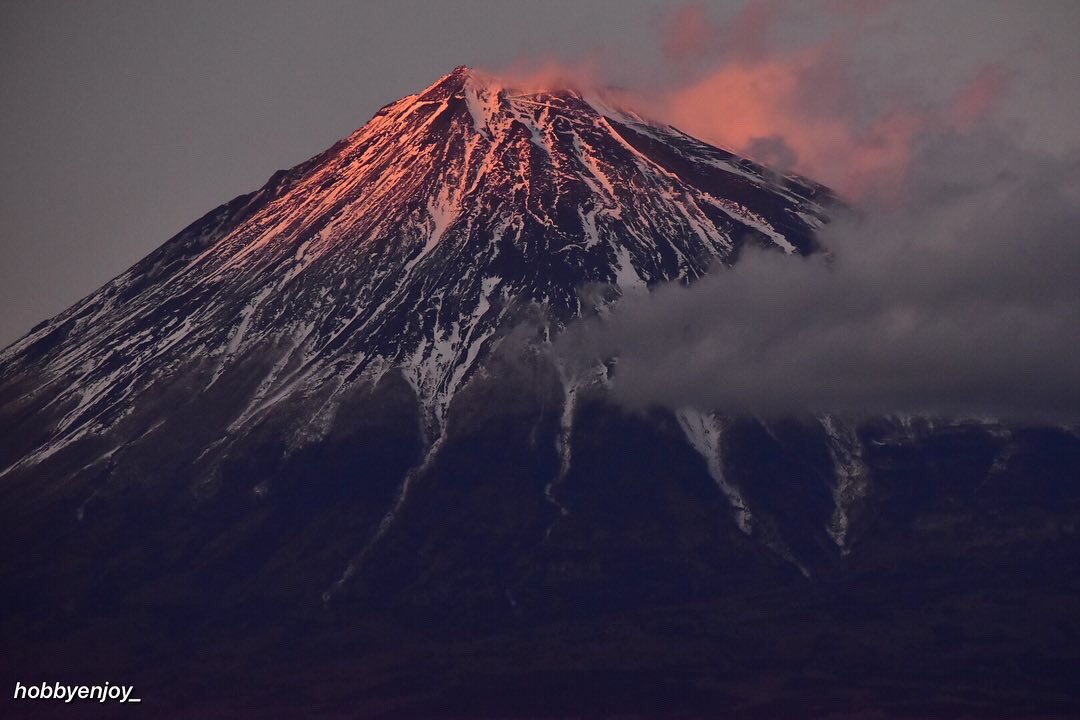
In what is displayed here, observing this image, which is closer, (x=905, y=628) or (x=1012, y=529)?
(x=905, y=628)

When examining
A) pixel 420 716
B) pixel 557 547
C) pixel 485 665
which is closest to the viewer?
pixel 420 716

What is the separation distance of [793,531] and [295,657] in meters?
50.1

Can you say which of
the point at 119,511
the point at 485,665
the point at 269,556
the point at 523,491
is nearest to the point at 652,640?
the point at 485,665

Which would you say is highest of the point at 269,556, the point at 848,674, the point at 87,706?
the point at 269,556

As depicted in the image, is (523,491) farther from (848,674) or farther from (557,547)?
(848,674)

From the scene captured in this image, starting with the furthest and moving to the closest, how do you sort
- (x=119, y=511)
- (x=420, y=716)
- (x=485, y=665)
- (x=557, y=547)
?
1. (x=119, y=511)
2. (x=557, y=547)
3. (x=485, y=665)
4. (x=420, y=716)

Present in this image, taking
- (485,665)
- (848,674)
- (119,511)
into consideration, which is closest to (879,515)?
(848,674)

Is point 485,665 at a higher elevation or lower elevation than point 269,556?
lower

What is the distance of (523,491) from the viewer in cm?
19375

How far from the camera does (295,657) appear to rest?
173000 millimetres

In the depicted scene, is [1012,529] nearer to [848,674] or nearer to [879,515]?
[879,515]

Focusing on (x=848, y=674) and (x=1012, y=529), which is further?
(x=1012, y=529)

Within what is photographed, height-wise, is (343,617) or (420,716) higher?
(343,617)

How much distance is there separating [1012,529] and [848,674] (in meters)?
32.7
